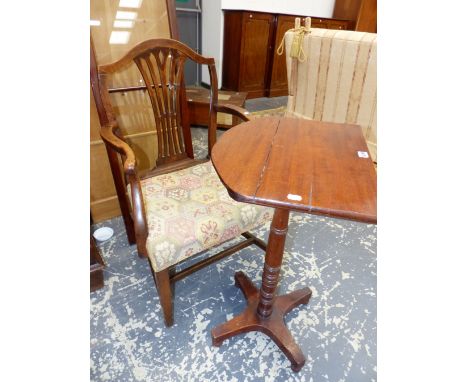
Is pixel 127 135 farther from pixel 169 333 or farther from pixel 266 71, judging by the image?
pixel 266 71

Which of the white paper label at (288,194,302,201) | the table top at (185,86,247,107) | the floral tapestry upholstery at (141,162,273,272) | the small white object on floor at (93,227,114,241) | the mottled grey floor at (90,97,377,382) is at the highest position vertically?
the white paper label at (288,194,302,201)

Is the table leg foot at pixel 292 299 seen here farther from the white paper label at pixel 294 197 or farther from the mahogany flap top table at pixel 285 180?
the white paper label at pixel 294 197

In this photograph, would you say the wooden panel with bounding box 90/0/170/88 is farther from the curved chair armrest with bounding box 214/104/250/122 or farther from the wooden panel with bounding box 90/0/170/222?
the curved chair armrest with bounding box 214/104/250/122

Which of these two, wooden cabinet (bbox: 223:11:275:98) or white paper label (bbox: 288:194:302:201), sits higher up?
wooden cabinet (bbox: 223:11:275:98)

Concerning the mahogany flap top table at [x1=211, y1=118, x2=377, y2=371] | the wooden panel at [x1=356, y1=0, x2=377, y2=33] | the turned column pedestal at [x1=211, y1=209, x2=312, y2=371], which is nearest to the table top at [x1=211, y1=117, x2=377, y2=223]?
the mahogany flap top table at [x1=211, y1=118, x2=377, y2=371]

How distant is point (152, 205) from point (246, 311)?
0.62 m

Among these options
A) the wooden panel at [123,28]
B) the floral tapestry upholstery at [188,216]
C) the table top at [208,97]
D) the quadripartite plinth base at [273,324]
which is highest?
the wooden panel at [123,28]

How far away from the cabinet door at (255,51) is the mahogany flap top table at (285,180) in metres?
3.43

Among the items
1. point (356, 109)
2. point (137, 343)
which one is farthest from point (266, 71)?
point (137, 343)

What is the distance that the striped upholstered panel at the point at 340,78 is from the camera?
75.8 inches

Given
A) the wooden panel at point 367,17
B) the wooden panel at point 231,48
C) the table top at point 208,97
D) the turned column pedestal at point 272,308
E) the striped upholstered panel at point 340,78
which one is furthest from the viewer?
the wooden panel at point 367,17

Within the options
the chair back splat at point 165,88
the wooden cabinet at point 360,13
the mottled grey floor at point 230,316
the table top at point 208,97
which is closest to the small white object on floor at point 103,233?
the mottled grey floor at point 230,316

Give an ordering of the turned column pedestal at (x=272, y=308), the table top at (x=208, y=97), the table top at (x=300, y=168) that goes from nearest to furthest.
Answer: the table top at (x=300, y=168), the turned column pedestal at (x=272, y=308), the table top at (x=208, y=97)

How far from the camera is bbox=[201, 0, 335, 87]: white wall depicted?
4.05m
